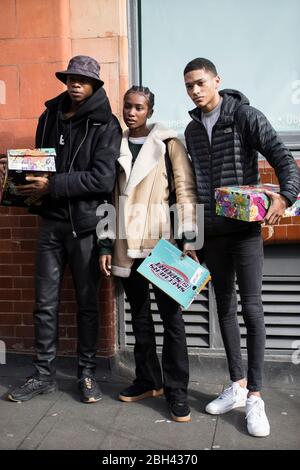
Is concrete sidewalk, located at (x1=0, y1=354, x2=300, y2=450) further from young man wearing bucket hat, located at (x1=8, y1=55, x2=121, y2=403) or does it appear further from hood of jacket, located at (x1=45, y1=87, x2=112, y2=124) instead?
hood of jacket, located at (x1=45, y1=87, x2=112, y2=124)

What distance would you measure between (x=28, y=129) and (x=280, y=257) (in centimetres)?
196

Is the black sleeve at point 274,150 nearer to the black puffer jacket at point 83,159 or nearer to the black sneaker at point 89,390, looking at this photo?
the black puffer jacket at point 83,159

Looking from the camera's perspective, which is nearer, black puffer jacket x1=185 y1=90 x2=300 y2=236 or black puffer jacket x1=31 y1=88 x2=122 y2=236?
black puffer jacket x1=185 y1=90 x2=300 y2=236

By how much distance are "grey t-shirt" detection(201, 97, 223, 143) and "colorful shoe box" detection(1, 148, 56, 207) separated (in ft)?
3.00

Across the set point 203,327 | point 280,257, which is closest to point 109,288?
point 203,327

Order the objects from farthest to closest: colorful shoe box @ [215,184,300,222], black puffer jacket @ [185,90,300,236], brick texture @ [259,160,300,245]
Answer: brick texture @ [259,160,300,245] < black puffer jacket @ [185,90,300,236] < colorful shoe box @ [215,184,300,222]

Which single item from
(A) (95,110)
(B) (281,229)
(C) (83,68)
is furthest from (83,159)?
(B) (281,229)

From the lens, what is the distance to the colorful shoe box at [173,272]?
3.85 metres

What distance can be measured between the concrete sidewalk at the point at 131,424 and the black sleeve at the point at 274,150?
132cm

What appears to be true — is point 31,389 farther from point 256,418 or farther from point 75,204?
point 256,418

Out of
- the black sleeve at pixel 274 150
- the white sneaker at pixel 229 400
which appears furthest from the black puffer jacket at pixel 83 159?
the white sneaker at pixel 229 400

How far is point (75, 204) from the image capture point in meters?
4.14

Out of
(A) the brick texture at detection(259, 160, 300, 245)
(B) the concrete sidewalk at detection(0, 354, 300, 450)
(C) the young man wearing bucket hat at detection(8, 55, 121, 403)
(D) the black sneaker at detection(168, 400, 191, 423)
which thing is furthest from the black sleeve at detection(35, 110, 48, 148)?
(D) the black sneaker at detection(168, 400, 191, 423)

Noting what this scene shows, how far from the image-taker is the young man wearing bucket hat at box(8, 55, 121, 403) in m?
4.04
